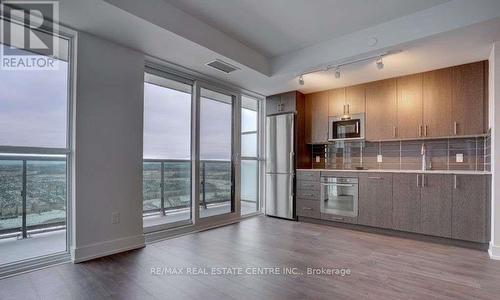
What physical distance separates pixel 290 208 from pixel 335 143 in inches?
59.8

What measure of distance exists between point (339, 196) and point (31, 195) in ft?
13.4

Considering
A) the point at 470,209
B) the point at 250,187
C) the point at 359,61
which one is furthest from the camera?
the point at 250,187

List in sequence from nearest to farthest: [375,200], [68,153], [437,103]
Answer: [68,153]
[437,103]
[375,200]

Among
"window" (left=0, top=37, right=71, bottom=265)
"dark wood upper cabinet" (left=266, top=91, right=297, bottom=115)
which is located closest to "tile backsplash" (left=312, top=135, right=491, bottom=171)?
"dark wood upper cabinet" (left=266, top=91, right=297, bottom=115)

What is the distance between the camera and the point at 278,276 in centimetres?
238

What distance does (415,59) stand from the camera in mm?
3434

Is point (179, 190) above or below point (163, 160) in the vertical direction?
below

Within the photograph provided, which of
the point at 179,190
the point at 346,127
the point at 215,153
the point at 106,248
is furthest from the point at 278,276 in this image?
the point at 346,127

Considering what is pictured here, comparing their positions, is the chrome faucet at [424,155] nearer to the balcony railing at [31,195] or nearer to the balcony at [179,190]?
the balcony at [179,190]

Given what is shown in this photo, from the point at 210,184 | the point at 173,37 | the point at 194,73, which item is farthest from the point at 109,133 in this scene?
the point at 210,184

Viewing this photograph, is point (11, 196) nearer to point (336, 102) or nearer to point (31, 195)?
point (31, 195)

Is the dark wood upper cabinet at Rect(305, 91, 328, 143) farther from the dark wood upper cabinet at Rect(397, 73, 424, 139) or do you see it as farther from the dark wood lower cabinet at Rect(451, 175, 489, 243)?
the dark wood lower cabinet at Rect(451, 175, 489, 243)

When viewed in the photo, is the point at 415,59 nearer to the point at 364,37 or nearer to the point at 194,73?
the point at 364,37

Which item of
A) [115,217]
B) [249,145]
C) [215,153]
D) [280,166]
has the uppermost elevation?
[249,145]
